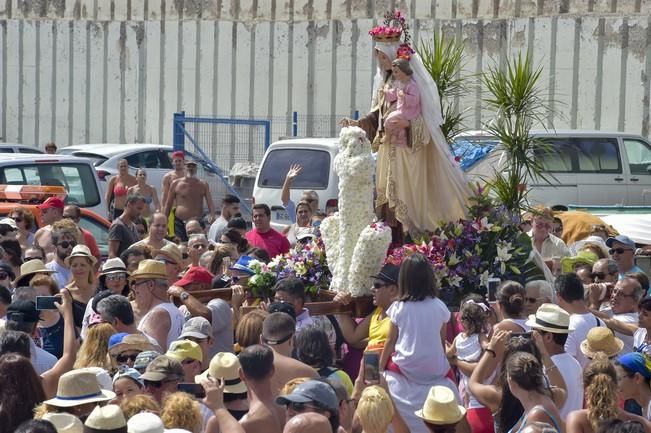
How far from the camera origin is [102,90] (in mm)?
28172

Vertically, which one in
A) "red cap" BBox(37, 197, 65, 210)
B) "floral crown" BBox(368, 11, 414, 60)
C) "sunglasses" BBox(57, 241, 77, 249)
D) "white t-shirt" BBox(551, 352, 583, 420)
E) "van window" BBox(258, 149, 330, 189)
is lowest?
"white t-shirt" BBox(551, 352, 583, 420)

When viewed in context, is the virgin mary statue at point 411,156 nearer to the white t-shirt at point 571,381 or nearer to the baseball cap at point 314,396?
the white t-shirt at point 571,381

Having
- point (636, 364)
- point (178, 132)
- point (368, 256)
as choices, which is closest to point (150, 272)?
point (368, 256)

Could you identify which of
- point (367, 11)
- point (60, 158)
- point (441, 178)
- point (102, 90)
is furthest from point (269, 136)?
point (441, 178)

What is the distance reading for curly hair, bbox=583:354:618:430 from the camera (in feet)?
22.5

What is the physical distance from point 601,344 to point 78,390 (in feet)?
10.8

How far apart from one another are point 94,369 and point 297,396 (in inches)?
51.0

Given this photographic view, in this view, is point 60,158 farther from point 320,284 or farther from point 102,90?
point 102,90

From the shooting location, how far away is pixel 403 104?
10898mm

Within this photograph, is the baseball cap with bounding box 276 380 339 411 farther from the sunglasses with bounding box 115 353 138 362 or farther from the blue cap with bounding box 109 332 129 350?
the blue cap with bounding box 109 332 129 350

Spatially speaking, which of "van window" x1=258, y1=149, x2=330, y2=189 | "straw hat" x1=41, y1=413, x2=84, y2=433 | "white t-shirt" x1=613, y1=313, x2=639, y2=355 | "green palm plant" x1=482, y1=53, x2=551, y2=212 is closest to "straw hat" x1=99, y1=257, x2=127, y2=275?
"green palm plant" x1=482, y1=53, x2=551, y2=212

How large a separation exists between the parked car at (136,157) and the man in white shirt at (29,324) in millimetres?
13458

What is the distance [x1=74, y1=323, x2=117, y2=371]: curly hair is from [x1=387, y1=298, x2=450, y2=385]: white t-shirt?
182 cm

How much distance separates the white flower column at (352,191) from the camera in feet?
35.4
